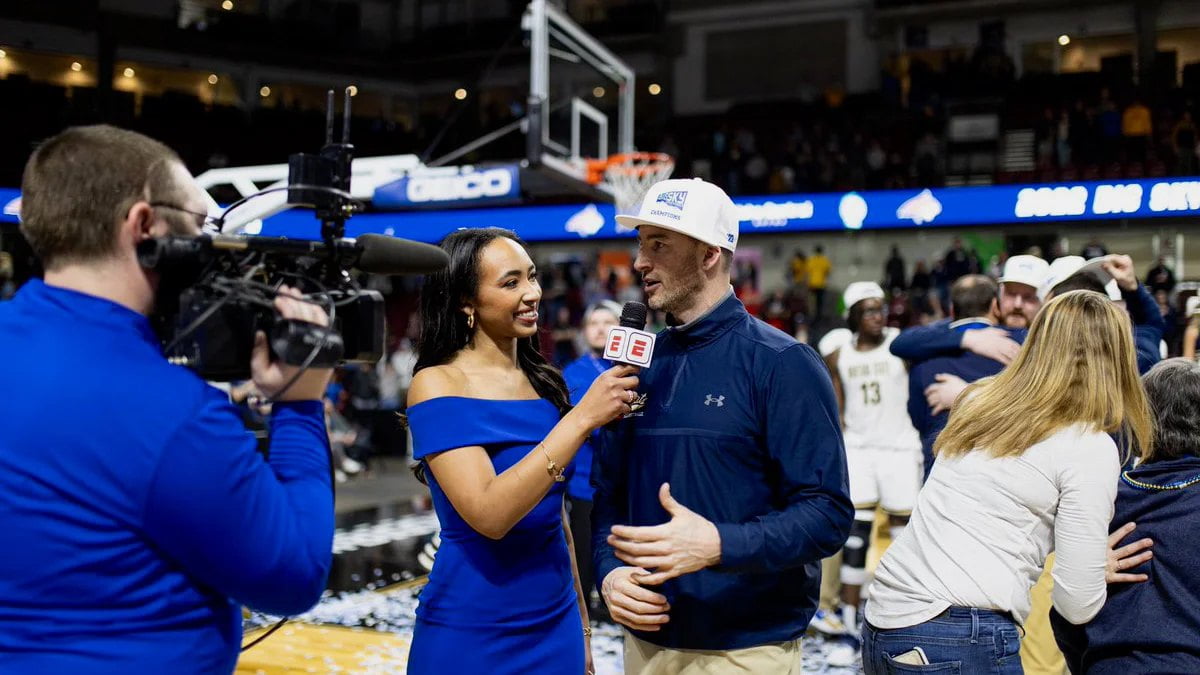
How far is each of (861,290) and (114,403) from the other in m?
5.25

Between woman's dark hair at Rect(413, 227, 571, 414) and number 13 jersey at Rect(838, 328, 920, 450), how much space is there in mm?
3694

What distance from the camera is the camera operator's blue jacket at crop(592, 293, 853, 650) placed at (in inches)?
86.7

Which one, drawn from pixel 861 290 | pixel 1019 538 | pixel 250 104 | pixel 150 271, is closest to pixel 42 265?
pixel 150 271

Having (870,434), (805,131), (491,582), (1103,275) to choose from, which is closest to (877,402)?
(870,434)

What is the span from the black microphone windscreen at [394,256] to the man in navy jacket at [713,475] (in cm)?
67

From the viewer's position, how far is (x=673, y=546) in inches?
81.0

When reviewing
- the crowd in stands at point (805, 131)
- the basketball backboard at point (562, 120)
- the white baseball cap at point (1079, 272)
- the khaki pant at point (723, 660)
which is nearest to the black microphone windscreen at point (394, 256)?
the khaki pant at point (723, 660)

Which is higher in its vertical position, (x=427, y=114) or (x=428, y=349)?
(x=427, y=114)

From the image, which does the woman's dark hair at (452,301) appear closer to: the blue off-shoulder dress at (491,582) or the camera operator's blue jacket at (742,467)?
the blue off-shoulder dress at (491,582)

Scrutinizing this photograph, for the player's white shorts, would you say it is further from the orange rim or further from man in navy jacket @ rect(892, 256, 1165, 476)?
the orange rim

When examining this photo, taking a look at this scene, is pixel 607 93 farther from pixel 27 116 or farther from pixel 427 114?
pixel 27 116

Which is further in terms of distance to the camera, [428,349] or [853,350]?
[853,350]

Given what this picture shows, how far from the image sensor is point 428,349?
2.68 m

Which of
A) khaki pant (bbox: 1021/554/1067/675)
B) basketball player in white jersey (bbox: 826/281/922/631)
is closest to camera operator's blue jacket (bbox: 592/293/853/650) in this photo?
khaki pant (bbox: 1021/554/1067/675)
